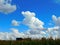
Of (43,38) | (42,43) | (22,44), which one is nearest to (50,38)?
(43,38)

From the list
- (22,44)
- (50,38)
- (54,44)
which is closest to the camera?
(22,44)

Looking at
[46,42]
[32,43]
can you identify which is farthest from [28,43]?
[46,42]

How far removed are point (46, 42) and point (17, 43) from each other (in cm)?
247

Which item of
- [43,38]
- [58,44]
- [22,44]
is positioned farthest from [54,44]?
[22,44]

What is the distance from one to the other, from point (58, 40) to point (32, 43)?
2.71 meters

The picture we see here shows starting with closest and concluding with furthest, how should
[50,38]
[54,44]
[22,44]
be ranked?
[22,44] < [54,44] < [50,38]

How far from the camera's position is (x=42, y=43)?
54.8 feet

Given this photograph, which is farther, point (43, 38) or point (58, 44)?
point (43, 38)

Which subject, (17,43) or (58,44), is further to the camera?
(58,44)

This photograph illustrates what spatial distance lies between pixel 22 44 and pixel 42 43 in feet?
5.66

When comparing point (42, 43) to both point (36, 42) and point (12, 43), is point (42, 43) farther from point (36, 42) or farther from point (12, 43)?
point (12, 43)

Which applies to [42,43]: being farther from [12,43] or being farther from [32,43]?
[12,43]

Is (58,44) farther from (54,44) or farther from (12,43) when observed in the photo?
(12,43)

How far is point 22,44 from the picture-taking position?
16.0 m
